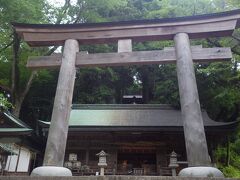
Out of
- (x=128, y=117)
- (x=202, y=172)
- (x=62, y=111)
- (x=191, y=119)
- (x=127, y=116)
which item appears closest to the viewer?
(x=202, y=172)

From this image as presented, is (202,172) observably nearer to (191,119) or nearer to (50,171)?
(191,119)

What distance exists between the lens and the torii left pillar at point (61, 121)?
187 inches

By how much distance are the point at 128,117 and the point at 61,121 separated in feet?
29.1

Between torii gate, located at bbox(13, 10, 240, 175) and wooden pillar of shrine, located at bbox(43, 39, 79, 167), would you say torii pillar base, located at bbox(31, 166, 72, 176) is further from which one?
torii gate, located at bbox(13, 10, 240, 175)

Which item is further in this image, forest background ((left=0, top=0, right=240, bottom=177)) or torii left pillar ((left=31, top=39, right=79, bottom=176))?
forest background ((left=0, top=0, right=240, bottom=177))

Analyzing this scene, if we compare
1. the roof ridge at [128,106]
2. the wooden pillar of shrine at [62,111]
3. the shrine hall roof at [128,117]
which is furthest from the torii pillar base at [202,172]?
the roof ridge at [128,106]

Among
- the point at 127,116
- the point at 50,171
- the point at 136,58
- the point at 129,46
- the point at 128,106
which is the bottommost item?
the point at 50,171

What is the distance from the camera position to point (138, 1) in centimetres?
2288

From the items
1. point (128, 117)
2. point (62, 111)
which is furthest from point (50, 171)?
point (128, 117)

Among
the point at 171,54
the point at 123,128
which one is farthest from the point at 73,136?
the point at 171,54

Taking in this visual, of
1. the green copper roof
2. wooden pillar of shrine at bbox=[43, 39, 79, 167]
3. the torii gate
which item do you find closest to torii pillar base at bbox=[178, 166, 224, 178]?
the torii gate

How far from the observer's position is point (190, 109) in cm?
521

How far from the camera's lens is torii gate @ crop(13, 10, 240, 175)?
5.52 meters

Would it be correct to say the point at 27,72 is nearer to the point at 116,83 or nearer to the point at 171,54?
the point at 116,83
